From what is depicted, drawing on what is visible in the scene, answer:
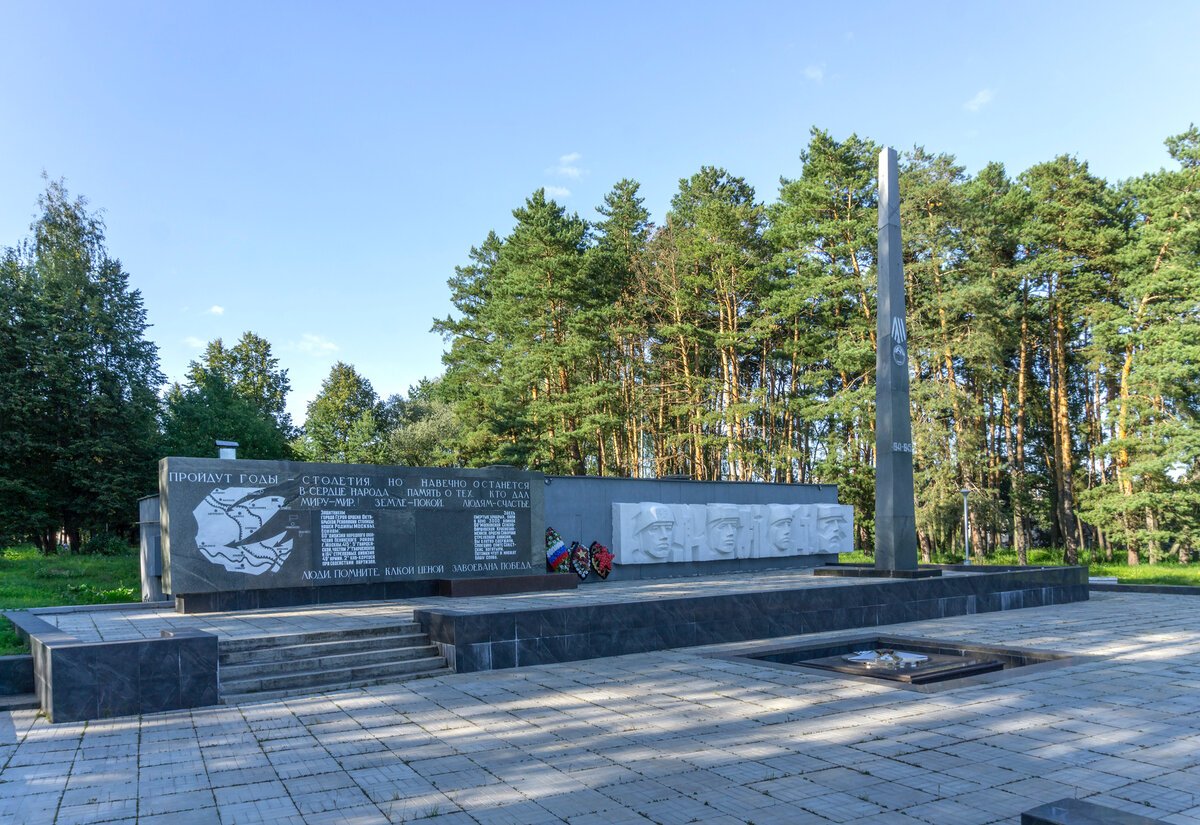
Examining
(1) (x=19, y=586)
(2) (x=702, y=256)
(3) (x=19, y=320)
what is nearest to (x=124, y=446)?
(3) (x=19, y=320)

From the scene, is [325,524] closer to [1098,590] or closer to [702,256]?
[1098,590]

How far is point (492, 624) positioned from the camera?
29.3 feet

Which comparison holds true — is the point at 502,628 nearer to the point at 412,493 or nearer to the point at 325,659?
the point at 325,659

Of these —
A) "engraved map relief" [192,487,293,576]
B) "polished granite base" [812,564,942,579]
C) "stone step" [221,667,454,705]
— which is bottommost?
"polished granite base" [812,564,942,579]

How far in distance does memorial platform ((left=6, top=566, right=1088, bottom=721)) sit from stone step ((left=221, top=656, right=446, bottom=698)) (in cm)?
27

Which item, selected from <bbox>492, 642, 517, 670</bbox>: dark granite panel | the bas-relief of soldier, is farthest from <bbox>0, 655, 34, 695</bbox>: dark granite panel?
the bas-relief of soldier

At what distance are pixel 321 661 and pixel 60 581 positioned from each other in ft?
48.2

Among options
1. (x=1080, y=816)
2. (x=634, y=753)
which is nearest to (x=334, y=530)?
(x=634, y=753)

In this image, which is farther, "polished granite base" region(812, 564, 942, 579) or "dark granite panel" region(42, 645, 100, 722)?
"polished granite base" region(812, 564, 942, 579)

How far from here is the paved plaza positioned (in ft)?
14.6

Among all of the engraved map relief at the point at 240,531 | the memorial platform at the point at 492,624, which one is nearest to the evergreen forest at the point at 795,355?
the memorial platform at the point at 492,624

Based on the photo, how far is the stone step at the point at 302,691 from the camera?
24.5 ft

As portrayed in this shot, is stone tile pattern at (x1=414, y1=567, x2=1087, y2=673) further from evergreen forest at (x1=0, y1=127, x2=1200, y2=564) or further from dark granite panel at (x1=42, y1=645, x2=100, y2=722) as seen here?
evergreen forest at (x1=0, y1=127, x2=1200, y2=564)

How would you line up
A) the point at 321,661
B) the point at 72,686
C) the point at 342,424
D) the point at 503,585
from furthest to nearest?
1. the point at 342,424
2. the point at 503,585
3. the point at 321,661
4. the point at 72,686
